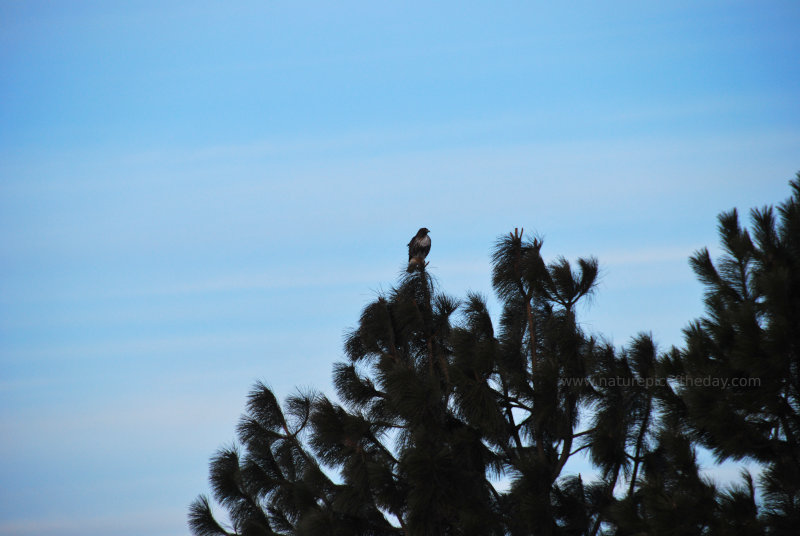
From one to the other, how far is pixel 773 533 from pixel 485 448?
11.7ft

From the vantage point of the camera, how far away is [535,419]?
10.9 metres

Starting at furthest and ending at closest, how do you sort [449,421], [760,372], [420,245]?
1. [420,245]
2. [449,421]
3. [760,372]

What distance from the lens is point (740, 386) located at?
930cm

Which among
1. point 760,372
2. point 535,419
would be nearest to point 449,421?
point 535,419

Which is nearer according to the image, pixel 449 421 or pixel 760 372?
pixel 760 372

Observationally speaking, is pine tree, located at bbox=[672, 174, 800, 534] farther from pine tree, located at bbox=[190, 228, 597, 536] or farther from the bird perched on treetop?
the bird perched on treetop

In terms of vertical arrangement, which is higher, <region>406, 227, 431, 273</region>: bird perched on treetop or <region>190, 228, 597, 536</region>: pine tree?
<region>406, 227, 431, 273</region>: bird perched on treetop

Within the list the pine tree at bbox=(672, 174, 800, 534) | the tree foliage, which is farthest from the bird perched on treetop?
the pine tree at bbox=(672, 174, 800, 534)

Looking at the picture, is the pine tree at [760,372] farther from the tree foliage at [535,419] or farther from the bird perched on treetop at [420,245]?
the bird perched on treetop at [420,245]

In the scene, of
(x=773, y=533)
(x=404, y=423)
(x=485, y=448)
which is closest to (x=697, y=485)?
(x=773, y=533)

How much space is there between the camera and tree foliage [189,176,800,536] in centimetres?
905

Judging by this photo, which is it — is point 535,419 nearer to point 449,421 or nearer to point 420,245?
point 449,421

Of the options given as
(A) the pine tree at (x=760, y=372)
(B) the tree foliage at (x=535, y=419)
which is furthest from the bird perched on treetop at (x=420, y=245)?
(A) the pine tree at (x=760, y=372)

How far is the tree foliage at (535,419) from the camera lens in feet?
29.7
